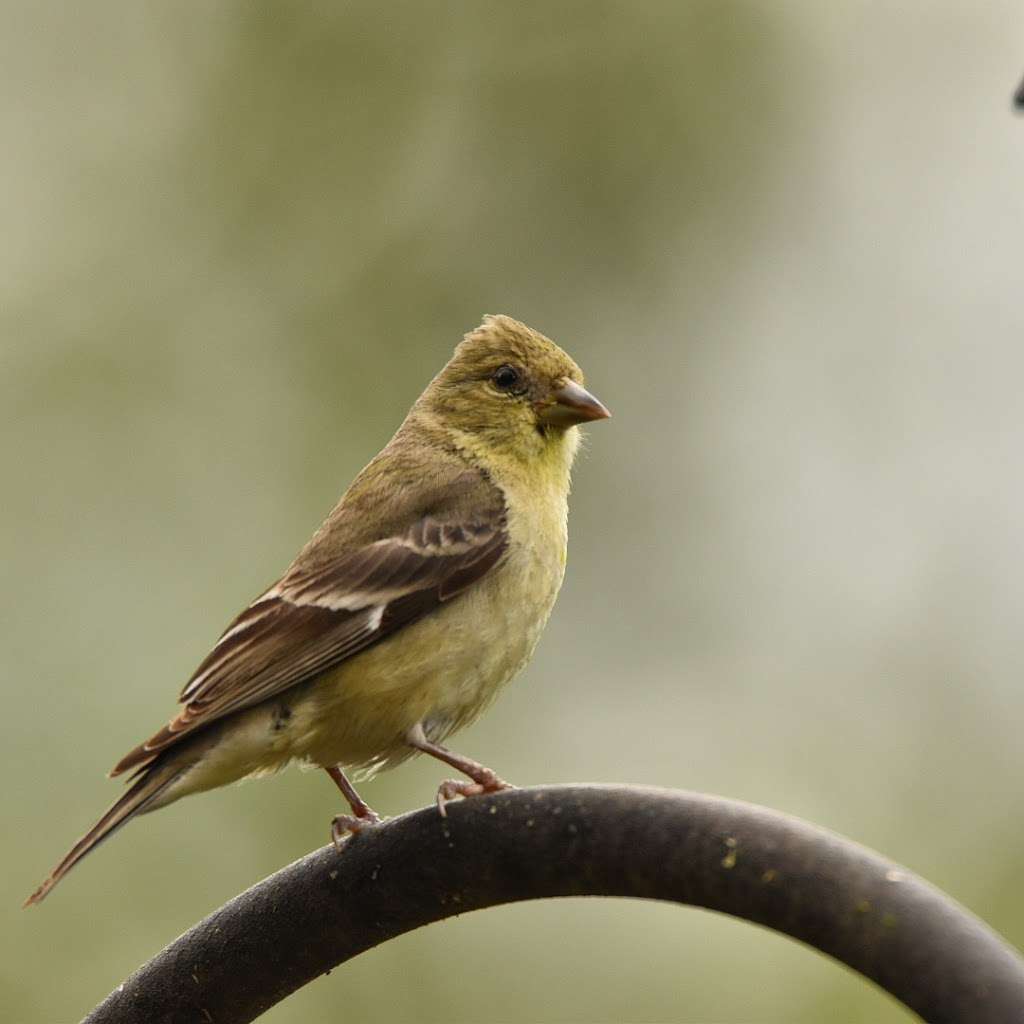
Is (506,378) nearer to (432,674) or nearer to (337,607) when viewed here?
(337,607)

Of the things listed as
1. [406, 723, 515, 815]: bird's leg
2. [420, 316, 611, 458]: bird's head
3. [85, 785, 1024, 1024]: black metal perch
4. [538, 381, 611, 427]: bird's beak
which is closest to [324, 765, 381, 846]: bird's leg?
[406, 723, 515, 815]: bird's leg

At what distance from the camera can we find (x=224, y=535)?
10438 millimetres

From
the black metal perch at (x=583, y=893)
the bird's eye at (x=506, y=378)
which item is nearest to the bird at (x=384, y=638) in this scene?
the bird's eye at (x=506, y=378)

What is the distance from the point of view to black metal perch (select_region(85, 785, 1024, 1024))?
2.25m

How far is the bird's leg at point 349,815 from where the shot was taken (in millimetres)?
4230

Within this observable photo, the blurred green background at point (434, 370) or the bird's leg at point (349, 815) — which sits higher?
the blurred green background at point (434, 370)

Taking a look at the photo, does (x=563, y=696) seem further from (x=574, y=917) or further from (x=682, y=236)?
(x=682, y=236)

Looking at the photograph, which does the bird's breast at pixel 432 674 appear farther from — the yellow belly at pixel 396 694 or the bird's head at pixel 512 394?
the bird's head at pixel 512 394

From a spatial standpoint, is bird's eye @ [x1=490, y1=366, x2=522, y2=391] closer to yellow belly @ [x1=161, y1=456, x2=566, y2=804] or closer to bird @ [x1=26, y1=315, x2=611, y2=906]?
bird @ [x1=26, y1=315, x2=611, y2=906]

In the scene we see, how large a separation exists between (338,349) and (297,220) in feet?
4.18

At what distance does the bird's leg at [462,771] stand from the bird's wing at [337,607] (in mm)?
291

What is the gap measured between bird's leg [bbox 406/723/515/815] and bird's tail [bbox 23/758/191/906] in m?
0.63

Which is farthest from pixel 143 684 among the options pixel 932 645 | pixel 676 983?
pixel 932 645

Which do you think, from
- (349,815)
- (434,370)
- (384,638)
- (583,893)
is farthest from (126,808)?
(434,370)
